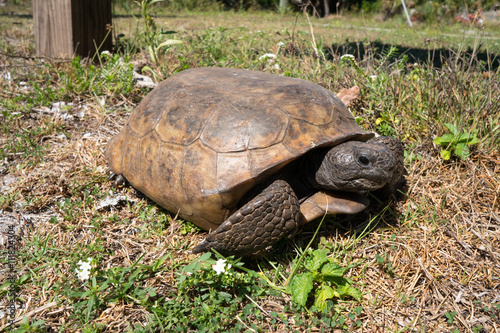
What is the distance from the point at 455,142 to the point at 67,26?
3.95 meters

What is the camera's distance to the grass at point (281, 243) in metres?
1.78

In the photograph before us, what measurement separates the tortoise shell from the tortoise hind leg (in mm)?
118

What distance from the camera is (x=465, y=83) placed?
2777 millimetres

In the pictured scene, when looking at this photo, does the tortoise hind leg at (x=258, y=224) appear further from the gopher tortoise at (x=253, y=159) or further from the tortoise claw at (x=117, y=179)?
the tortoise claw at (x=117, y=179)

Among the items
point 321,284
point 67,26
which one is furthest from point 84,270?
point 67,26

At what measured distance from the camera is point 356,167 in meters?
1.96

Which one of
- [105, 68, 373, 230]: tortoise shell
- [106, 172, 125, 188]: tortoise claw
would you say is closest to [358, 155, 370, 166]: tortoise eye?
[105, 68, 373, 230]: tortoise shell

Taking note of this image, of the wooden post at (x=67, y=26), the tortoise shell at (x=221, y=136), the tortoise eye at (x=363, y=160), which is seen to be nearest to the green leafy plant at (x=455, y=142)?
the tortoise shell at (x=221, y=136)

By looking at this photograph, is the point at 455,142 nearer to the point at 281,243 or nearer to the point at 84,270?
the point at 281,243

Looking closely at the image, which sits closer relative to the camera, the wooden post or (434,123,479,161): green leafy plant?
(434,123,479,161): green leafy plant

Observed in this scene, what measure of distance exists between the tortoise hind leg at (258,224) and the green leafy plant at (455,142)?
1.30 meters

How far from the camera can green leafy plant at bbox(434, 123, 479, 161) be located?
2523 mm

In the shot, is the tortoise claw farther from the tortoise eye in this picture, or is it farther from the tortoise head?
the tortoise eye

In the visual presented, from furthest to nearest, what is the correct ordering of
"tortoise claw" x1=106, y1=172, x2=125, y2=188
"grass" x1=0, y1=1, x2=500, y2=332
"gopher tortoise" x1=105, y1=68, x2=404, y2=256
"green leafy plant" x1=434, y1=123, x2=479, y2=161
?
"tortoise claw" x1=106, y1=172, x2=125, y2=188 → "green leafy plant" x1=434, y1=123, x2=479, y2=161 → "gopher tortoise" x1=105, y1=68, x2=404, y2=256 → "grass" x1=0, y1=1, x2=500, y2=332
